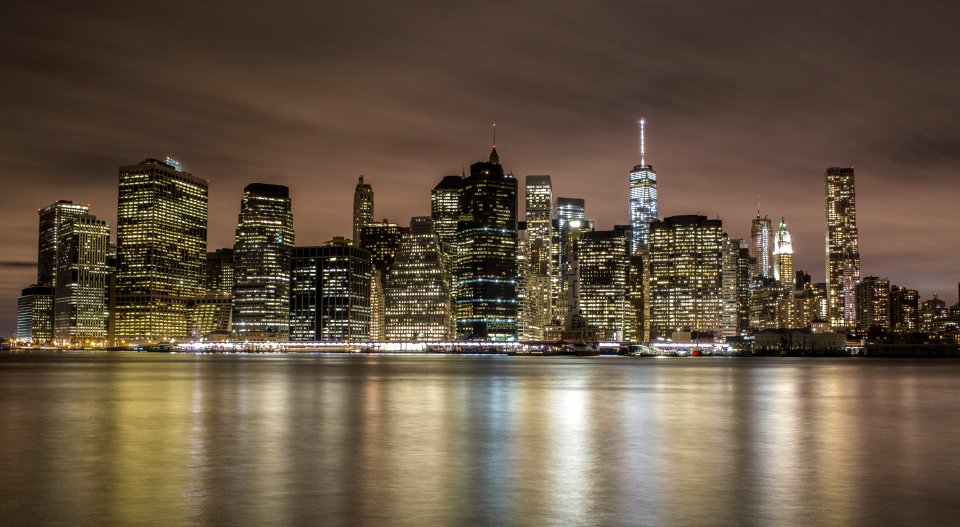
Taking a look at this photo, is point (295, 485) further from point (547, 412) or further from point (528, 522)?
point (547, 412)

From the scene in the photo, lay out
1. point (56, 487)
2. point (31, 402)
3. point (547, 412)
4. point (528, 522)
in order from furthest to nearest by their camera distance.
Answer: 1. point (31, 402)
2. point (547, 412)
3. point (56, 487)
4. point (528, 522)

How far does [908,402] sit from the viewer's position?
65875 millimetres

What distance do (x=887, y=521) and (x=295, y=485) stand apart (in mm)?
16098

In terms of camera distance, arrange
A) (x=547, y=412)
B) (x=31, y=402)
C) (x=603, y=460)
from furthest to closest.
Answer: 1. (x=31, y=402)
2. (x=547, y=412)
3. (x=603, y=460)

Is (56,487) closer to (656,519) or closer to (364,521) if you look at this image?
(364,521)

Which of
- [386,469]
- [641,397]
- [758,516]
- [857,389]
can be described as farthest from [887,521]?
[857,389]

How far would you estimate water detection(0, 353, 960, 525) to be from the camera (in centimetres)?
2189

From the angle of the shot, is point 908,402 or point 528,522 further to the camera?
point 908,402

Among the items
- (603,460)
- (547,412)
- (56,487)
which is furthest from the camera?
(547,412)

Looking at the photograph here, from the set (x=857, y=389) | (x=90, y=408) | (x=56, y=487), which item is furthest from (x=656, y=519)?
(x=857, y=389)

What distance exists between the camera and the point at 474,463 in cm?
3050

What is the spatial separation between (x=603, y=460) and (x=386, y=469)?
798 centimetres

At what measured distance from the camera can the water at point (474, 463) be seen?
21.9 metres

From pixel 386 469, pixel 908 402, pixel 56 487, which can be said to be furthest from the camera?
pixel 908 402
